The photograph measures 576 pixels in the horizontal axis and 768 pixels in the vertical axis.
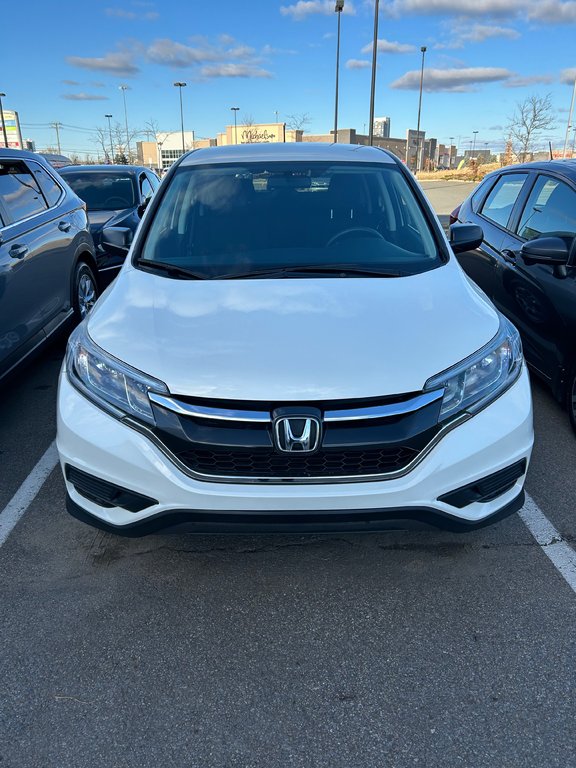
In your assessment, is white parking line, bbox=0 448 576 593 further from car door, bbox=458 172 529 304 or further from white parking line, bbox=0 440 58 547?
car door, bbox=458 172 529 304

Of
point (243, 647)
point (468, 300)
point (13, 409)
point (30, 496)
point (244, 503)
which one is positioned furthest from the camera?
point (13, 409)

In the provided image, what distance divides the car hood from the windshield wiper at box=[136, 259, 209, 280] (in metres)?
0.09

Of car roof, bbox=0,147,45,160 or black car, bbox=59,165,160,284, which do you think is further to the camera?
black car, bbox=59,165,160,284

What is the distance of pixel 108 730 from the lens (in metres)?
1.99

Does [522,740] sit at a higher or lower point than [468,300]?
lower

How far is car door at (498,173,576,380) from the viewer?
390 centimetres

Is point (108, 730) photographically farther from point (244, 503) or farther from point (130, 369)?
point (130, 369)

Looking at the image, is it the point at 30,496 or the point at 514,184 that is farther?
the point at 514,184

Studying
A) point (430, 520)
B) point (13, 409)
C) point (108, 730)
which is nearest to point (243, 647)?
point (108, 730)

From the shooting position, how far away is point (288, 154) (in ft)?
12.7

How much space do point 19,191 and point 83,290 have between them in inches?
49.7

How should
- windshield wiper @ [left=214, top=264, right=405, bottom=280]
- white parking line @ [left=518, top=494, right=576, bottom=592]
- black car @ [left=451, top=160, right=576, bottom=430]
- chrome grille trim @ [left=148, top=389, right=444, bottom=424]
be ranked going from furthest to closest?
black car @ [left=451, top=160, right=576, bottom=430]
windshield wiper @ [left=214, top=264, right=405, bottom=280]
white parking line @ [left=518, top=494, right=576, bottom=592]
chrome grille trim @ [left=148, top=389, right=444, bottom=424]

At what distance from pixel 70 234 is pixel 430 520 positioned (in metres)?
4.52

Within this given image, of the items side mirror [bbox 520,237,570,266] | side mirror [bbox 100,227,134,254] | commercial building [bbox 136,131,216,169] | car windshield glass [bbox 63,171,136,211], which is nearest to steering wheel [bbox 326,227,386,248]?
side mirror [bbox 520,237,570,266]
